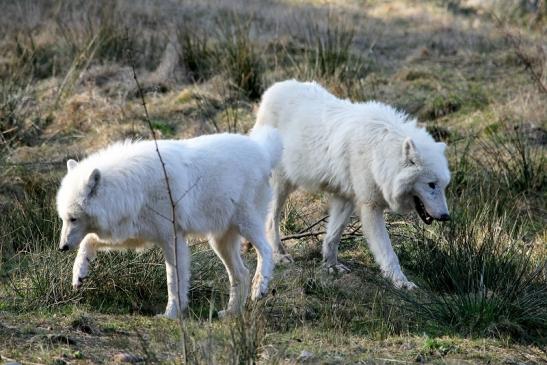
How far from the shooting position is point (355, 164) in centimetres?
820

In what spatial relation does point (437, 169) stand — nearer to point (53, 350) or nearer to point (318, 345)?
point (318, 345)

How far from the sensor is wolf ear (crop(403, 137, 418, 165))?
780 cm

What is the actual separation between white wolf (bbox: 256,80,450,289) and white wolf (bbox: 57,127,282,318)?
3.48ft

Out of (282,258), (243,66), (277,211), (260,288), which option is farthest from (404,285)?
(243,66)

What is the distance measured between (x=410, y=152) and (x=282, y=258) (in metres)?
1.64

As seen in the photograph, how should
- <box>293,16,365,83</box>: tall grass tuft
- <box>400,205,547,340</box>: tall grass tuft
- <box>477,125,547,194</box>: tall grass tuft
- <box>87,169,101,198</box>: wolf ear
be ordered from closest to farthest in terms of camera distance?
1. <box>87,169,101,198</box>: wolf ear
2. <box>400,205,547,340</box>: tall grass tuft
3. <box>477,125,547,194</box>: tall grass tuft
4. <box>293,16,365,83</box>: tall grass tuft

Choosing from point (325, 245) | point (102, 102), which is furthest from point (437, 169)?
point (102, 102)

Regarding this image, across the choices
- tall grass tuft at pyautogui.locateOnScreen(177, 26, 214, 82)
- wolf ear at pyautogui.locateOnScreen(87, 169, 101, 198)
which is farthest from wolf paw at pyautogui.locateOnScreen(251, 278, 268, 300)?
tall grass tuft at pyautogui.locateOnScreen(177, 26, 214, 82)

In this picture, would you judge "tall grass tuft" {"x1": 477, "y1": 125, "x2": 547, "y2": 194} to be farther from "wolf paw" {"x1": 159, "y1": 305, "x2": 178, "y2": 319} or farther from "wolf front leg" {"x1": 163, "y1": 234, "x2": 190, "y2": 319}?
"wolf paw" {"x1": 159, "y1": 305, "x2": 178, "y2": 319}

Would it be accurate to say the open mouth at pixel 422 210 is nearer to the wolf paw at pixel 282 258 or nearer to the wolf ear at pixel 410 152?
the wolf ear at pixel 410 152

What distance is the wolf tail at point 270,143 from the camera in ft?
24.8

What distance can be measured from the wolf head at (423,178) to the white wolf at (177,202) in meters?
1.19

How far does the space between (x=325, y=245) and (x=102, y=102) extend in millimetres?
5801

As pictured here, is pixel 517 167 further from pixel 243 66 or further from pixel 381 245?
pixel 243 66
